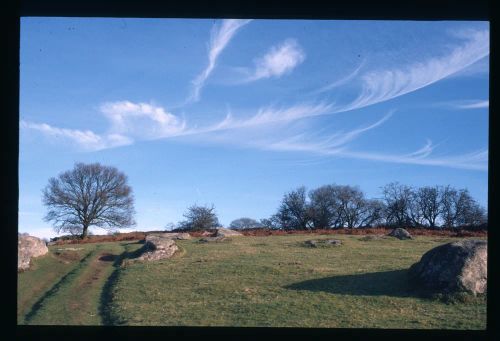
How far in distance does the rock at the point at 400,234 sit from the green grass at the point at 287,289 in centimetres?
22

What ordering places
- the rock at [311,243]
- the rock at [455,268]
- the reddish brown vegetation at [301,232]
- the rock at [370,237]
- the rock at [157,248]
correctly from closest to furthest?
the rock at [455,268] < the rock at [157,248] < the reddish brown vegetation at [301,232] < the rock at [311,243] < the rock at [370,237]

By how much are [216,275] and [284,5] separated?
8202 millimetres

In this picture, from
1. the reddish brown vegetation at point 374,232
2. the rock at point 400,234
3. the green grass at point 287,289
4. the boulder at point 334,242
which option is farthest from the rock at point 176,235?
the rock at point 400,234

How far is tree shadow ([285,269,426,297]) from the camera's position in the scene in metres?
9.46

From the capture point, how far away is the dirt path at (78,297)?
7520 millimetres

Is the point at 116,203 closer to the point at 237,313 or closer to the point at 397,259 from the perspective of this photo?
the point at 237,313

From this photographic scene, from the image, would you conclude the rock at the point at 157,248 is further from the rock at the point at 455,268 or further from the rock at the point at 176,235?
the rock at the point at 455,268

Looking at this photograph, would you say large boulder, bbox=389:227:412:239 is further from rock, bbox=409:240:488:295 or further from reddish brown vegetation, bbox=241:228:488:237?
rock, bbox=409:240:488:295

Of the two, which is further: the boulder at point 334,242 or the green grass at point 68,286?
the boulder at point 334,242

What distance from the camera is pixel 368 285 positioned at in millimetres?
9969

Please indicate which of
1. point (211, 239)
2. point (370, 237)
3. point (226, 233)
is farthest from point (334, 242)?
point (211, 239)

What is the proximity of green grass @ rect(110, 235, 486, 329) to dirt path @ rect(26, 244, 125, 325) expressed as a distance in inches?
15.8

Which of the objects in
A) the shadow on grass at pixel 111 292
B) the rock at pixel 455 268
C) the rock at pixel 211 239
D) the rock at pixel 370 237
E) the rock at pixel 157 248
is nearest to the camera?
the shadow on grass at pixel 111 292
